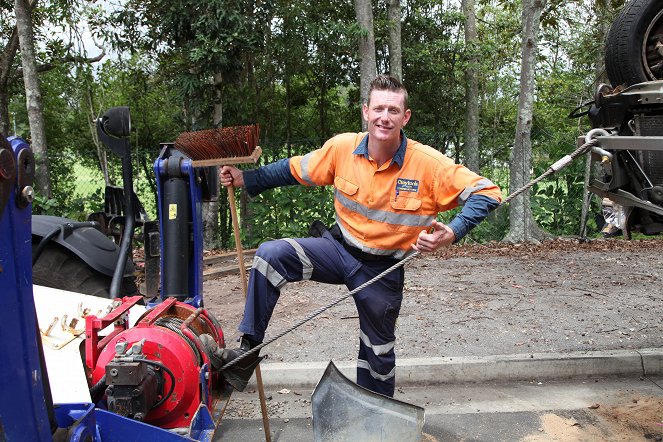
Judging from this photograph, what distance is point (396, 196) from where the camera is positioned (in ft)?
11.0

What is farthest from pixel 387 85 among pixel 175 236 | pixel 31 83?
pixel 31 83

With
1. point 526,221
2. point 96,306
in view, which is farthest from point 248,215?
point 96,306

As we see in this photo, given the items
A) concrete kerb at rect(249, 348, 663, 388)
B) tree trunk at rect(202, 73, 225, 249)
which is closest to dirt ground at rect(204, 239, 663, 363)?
concrete kerb at rect(249, 348, 663, 388)

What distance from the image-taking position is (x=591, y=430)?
357 cm

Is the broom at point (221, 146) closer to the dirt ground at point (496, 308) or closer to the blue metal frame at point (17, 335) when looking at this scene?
the blue metal frame at point (17, 335)

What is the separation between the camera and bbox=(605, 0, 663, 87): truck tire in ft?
15.1

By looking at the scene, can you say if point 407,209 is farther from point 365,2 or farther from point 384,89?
point 365,2

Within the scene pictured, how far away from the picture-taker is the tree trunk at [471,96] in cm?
1223

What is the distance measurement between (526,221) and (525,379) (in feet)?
19.8

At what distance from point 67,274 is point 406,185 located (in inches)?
82.6

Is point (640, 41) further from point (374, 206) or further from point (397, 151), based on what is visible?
point (374, 206)

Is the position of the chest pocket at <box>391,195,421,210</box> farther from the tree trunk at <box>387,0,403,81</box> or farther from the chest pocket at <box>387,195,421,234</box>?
the tree trunk at <box>387,0,403,81</box>

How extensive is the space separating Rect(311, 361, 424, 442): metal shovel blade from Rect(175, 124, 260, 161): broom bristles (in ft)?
4.31

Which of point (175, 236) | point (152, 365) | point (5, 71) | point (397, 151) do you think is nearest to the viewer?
point (152, 365)
